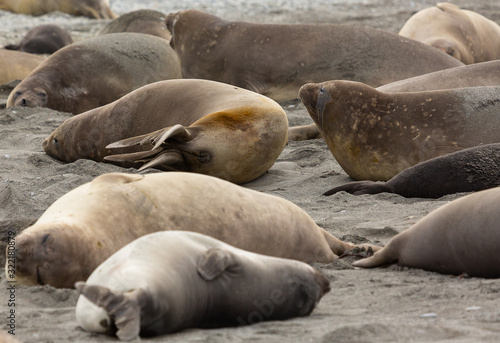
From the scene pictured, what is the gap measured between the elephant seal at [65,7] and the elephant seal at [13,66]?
240 inches

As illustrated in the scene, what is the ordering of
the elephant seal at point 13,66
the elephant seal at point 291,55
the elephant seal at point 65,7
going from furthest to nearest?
the elephant seal at point 65,7 → the elephant seal at point 13,66 → the elephant seal at point 291,55

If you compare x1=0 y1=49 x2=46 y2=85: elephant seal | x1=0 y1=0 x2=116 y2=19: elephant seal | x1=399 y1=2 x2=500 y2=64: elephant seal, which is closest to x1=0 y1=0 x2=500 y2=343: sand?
x1=0 y1=49 x2=46 y2=85: elephant seal

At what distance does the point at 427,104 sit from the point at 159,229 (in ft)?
8.91

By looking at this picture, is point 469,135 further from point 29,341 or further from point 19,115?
point 19,115

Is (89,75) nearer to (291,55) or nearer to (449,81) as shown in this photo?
(291,55)

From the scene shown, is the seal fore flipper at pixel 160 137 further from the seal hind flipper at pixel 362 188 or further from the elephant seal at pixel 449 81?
the elephant seal at pixel 449 81

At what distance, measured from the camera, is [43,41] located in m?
11.7

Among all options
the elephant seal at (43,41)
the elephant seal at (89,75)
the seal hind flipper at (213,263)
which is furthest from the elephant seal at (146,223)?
the elephant seal at (43,41)

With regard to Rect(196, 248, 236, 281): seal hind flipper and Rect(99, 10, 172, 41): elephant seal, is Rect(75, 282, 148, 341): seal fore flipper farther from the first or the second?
Rect(99, 10, 172, 41): elephant seal

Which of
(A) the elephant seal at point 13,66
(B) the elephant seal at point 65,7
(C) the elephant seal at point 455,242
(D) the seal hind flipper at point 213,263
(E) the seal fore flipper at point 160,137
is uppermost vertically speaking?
(D) the seal hind flipper at point 213,263

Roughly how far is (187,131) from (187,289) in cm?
279

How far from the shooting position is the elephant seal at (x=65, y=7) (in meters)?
15.9

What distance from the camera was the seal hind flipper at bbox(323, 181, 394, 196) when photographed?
4914 millimetres

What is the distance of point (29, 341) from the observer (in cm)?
250
